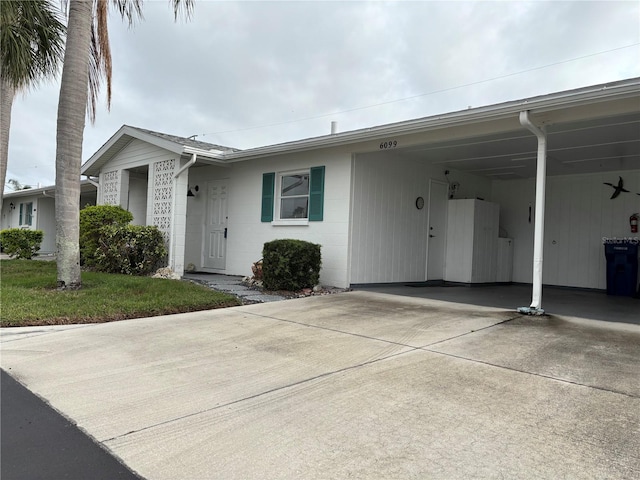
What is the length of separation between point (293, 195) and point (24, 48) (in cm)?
582

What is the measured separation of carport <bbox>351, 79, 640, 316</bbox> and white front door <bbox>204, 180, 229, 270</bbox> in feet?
12.7

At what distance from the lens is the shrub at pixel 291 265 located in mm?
7223

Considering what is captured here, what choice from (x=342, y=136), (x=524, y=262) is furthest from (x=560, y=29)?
(x=342, y=136)

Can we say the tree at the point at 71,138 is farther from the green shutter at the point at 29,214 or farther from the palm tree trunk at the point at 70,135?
the green shutter at the point at 29,214

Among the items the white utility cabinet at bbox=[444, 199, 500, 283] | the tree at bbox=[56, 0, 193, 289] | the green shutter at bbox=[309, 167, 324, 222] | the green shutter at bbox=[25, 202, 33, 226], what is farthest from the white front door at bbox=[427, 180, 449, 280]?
the green shutter at bbox=[25, 202, 33, 226]

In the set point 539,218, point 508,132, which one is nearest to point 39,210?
point 508,132

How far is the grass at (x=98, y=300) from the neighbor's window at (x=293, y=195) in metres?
2.46

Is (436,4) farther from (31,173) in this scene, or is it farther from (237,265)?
(31,173)

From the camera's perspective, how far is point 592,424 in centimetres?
237

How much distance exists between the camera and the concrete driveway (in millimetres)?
2045

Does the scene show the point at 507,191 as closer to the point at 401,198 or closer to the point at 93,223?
the point at 401,198

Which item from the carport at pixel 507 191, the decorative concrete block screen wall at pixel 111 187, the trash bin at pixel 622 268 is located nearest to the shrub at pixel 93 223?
the decorative concrete block screen wall at pixel 111 187

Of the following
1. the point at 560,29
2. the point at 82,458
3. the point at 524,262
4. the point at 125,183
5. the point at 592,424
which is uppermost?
the point at 560,29

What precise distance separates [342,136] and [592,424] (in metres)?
5.66
